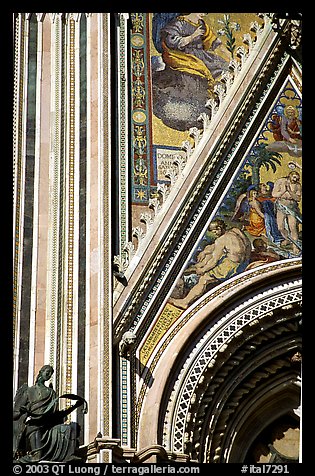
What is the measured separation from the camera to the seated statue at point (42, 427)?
13352mm

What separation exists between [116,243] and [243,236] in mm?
1307

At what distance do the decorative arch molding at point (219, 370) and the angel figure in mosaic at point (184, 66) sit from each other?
218cm

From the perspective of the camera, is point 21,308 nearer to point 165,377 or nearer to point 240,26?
point 165,377

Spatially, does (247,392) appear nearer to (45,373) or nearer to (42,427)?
(45,373)

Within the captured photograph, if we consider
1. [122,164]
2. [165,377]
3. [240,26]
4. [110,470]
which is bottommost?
[110,470]

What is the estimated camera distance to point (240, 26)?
16375 millimetres

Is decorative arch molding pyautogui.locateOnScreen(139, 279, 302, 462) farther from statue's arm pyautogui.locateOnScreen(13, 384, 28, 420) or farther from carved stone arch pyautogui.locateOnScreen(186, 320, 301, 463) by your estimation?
statue's arm pyautogui.locateOnScreen(13, 384, 28, 420)

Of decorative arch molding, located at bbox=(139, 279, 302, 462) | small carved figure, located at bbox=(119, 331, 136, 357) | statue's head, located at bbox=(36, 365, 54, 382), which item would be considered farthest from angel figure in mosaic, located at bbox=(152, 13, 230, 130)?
statue's head, located at bbox=(36, 365, 54, 382)

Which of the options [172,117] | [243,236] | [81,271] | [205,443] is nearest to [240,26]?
[172,117]

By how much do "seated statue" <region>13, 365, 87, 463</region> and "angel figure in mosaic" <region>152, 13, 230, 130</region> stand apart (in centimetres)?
345

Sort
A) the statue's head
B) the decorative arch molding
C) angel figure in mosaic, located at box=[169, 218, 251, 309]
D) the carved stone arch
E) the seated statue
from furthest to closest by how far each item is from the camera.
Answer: angel figure in mosaic, located at box=[169, 218, 251, 309], the carved stone arch, the decorative arch molding, the statue's head, the seated statue

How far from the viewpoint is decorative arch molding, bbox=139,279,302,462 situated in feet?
46.5

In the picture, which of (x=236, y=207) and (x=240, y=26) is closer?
(x=236, y=207)

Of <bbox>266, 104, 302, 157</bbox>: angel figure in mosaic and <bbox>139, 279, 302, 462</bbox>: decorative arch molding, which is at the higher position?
<bbox>266, 104, 302, 157</bbox>: angel figure in mosaic
